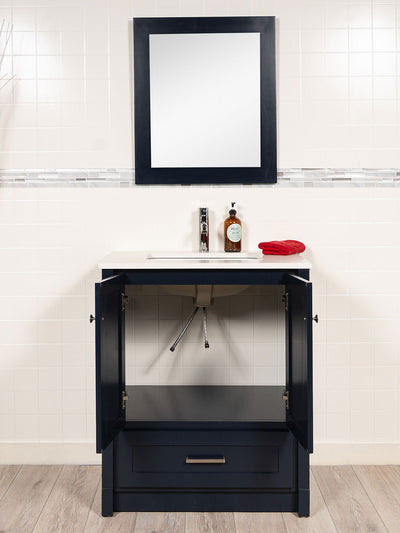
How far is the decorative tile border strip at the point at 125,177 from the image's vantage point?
2773mm

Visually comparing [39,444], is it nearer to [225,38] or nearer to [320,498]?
[320,498]

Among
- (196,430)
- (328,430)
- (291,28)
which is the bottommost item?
(328,430)

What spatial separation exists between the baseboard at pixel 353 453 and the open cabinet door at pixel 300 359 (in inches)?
24.3

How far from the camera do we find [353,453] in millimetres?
2830

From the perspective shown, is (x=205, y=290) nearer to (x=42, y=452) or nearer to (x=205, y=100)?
(x=205, y=100)

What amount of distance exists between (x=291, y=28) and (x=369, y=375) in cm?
179

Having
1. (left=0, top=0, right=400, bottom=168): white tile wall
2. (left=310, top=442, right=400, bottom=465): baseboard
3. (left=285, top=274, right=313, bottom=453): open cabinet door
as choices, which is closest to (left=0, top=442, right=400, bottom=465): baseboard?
(left=310, top=442, right=400, bottom=465): baseboard

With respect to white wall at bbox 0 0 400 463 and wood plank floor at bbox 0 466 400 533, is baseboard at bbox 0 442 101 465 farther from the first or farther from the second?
wood plank floor at bbox 0 466 400 533

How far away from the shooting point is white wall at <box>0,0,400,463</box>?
108 inches

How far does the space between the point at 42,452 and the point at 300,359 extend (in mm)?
1512

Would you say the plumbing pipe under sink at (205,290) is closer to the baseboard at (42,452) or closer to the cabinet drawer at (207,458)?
the cabinet drawer at (207,458)

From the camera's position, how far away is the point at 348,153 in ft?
9.08

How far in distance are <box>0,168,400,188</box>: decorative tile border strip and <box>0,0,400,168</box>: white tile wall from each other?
0.04 metres

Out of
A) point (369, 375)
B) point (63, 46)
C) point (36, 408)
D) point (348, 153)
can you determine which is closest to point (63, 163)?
point (63, 46)
